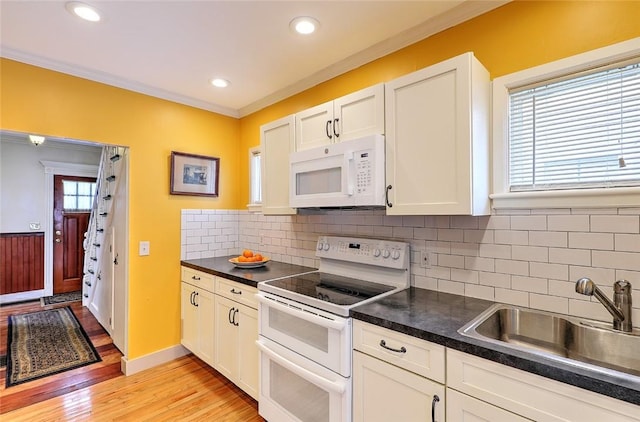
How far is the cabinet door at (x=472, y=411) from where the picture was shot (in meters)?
1.05

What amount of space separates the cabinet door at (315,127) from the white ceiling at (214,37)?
44 centimetres

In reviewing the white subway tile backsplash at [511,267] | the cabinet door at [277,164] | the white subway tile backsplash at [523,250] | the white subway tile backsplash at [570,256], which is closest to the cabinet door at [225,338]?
the cabinet door at [277,164]

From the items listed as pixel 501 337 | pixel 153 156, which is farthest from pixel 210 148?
pixel 501 337

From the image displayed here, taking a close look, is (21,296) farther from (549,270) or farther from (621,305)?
(621,305)

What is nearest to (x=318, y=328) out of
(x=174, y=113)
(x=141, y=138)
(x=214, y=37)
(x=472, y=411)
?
(x=472, y=411)

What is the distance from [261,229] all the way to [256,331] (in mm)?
1203

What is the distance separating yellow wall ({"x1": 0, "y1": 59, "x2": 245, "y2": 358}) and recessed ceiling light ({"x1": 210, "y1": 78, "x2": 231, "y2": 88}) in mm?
500

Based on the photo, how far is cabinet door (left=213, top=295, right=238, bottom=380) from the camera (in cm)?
230

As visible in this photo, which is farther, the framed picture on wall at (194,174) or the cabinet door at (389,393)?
the framed picture on wall at (194,174)

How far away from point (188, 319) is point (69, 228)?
3.82 meters

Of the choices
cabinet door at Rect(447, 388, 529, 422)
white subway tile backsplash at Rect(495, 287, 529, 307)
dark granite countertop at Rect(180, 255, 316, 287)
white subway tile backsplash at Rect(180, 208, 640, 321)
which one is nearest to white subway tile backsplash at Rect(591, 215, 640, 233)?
white subway tile backsplash at Rect(180, 208, 640, 321)

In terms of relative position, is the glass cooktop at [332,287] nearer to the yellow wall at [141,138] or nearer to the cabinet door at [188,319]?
the cabinet door at [188,319]

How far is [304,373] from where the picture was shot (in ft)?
5.39

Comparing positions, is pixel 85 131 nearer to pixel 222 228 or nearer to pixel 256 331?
pixel 222 228
